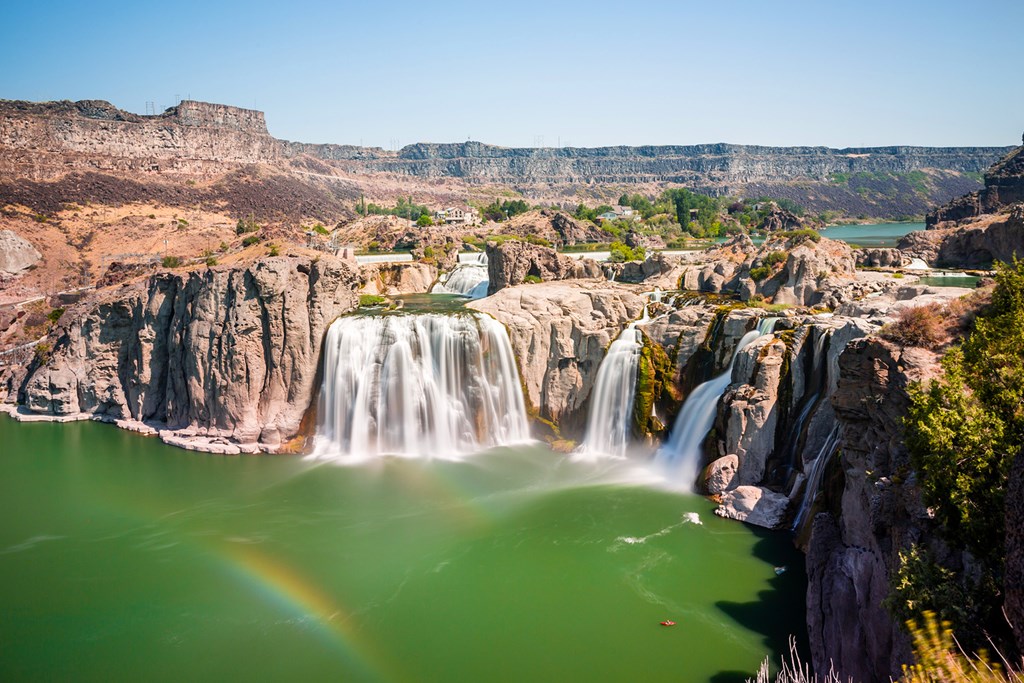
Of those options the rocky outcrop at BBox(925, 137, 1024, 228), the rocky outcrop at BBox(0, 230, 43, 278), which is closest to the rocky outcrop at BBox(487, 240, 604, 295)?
the rocky outcrop at BBox(0, 230, 43, 278)

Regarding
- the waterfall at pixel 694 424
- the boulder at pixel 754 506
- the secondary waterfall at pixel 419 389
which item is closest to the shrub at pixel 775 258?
the waterfall at pixel 694 424

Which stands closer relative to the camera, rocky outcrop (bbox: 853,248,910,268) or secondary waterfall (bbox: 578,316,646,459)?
secondary waterfall (bbox: 578,316,646,459)

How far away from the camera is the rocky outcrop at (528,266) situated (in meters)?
41.3

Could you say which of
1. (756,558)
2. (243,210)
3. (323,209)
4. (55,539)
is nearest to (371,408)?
(55,539)

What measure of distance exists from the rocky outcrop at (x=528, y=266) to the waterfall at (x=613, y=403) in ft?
44.4

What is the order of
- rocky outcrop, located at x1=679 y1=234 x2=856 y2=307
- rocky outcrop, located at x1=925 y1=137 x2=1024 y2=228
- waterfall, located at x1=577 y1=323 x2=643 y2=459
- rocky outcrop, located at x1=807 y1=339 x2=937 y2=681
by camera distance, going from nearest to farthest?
rocky outcrop, located at x1=807 y1=339 x2=937 y2=681
waterfall, located at x1=577 y1=323 x2=643 y2=459
rocky outcrop, located at x1=679 y1=234 x2=856 y2=307
rocky outcrop, located at x1=925 y1=137 x2=1024 y2=228

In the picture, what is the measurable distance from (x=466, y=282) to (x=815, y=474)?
3211 centimetres

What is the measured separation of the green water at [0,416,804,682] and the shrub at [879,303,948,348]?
6.67 m

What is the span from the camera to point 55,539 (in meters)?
21.8

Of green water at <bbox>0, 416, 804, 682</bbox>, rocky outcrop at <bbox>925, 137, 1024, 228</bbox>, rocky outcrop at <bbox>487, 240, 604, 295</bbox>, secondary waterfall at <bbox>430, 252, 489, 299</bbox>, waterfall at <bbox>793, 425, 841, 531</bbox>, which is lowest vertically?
green water at <bbox>0, 416, 804, 682</bbox>

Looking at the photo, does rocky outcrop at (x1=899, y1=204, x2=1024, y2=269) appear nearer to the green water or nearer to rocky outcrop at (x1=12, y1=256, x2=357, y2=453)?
the green water

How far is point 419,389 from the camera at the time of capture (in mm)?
29000

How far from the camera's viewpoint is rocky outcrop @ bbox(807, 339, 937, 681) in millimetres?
12070

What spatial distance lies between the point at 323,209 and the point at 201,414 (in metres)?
82.4
